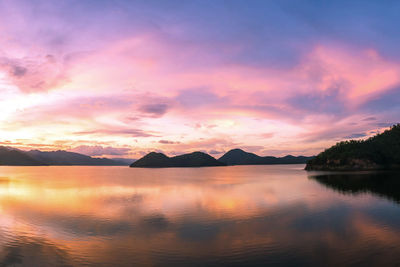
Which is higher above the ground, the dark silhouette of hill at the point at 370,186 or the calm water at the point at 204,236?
the calm water at the point at 204,236

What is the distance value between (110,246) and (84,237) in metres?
6.14

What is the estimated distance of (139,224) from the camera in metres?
39.2

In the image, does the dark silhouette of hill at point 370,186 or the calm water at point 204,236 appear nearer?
the calm water at point 204,236

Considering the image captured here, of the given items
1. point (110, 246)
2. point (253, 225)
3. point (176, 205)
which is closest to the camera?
point (110, 246)

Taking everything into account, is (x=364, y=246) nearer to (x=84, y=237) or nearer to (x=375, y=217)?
(x=375, y=217)

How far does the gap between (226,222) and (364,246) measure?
1881 centimetres

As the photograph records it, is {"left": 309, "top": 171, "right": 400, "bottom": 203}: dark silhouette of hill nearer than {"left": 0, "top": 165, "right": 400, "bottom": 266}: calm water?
No

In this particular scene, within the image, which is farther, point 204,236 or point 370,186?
Answer: point 370,186

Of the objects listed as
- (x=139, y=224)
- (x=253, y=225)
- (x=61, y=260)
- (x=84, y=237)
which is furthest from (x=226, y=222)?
(x=61, y=260)

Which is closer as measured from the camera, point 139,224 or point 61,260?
point 61,260

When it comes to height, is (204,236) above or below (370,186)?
above

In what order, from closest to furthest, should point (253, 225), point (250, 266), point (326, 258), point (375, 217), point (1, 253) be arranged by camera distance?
point (250, 266) < point (326, 258) < point (1, 253) < point (253, 225) < point (375, 217)

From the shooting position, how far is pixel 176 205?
57.8 m

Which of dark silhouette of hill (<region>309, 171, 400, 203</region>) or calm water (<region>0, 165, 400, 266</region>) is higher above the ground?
calm water (<region>0, 165, 400, 266</region>)
